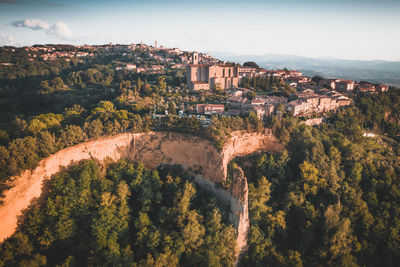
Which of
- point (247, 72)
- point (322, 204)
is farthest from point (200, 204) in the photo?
point (247, 72)

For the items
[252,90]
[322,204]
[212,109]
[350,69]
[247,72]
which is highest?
[350,69]

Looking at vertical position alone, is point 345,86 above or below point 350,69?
below

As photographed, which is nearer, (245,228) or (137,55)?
(245,228)

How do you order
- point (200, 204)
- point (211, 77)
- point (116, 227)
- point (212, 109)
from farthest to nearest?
point (211, 77) < point (212, 109) < point (200, 204) < point (116, 227)

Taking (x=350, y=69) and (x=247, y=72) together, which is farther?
(x=350, y=69)

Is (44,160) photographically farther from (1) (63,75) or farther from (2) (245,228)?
(1) (63,75)

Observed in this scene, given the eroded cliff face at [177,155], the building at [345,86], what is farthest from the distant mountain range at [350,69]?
the eroded cliff face at [177,155]

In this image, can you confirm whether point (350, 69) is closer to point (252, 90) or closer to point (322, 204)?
point (252, 90)

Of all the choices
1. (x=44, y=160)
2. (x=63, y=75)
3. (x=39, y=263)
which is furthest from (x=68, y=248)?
(x=63, y=75)
